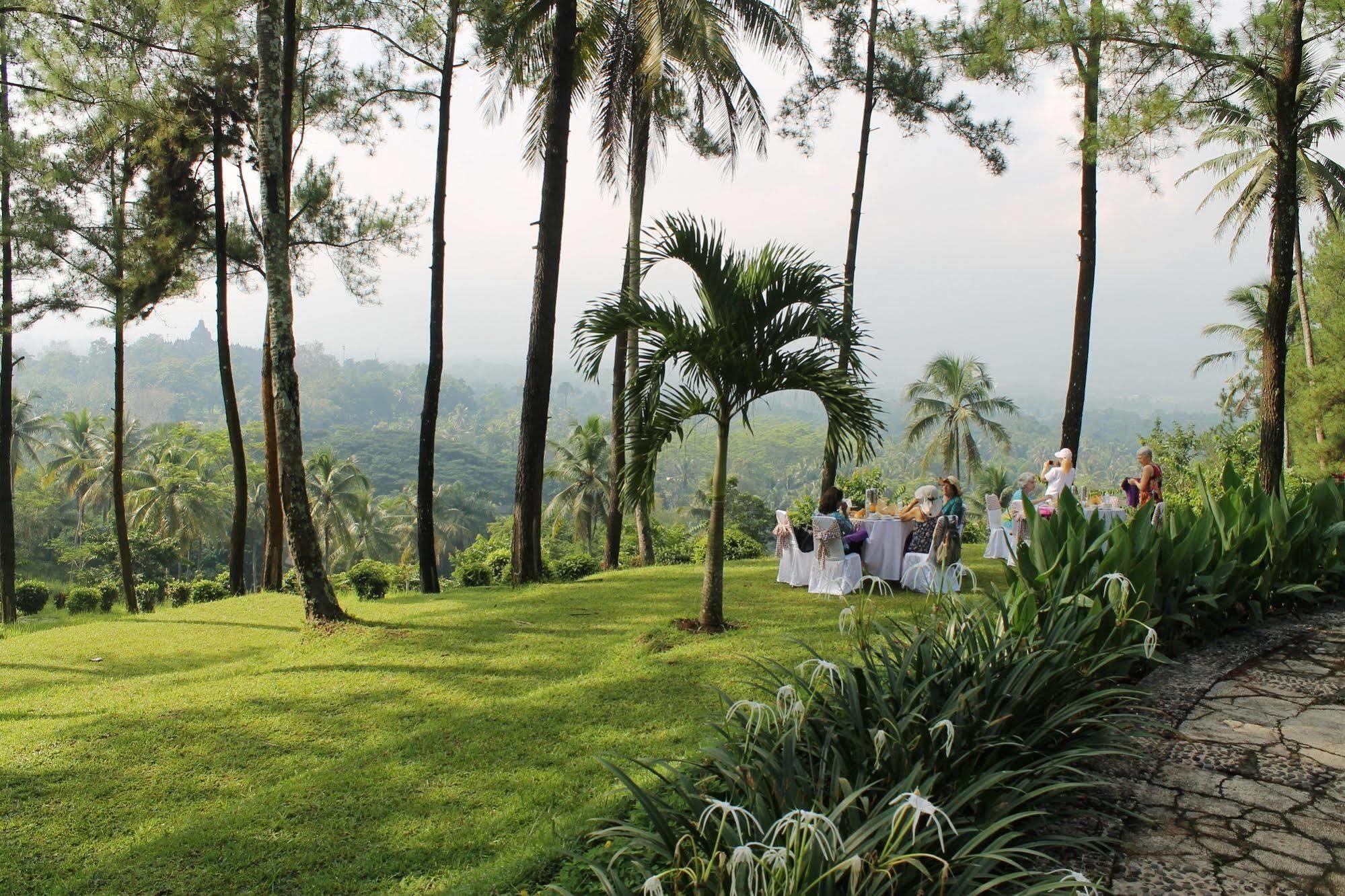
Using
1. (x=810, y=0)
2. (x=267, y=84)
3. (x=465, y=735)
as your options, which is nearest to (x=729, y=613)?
(x=465, y=735)

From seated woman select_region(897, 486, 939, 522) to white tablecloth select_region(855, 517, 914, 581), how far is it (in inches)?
3.1

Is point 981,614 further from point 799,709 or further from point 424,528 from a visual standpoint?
point 424,528

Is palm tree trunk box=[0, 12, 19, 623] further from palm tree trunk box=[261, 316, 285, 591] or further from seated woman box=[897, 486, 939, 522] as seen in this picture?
seated woman box=[897, 486, 939, 522]

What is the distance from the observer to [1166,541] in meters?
4.23

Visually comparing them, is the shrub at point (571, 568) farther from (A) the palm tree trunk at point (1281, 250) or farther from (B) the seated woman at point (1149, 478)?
(A) the palm tree trunk at point (1281, 250)

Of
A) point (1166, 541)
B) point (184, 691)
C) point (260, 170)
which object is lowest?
point (184, 691)

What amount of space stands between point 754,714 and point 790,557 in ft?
19.7

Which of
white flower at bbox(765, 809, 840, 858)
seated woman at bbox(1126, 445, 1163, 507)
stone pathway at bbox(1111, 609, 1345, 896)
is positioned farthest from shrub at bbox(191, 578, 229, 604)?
stone pathway at bbox(1111, 609, 1345, 896)

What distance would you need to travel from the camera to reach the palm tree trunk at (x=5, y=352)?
12.6 metres

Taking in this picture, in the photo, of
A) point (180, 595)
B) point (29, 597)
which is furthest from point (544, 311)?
point (29, 597)

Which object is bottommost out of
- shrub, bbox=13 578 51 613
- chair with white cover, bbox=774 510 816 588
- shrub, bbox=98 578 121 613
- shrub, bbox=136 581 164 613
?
shrub, bbox=136 581 164 613

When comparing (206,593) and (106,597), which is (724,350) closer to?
(206,593)

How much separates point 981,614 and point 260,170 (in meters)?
6.77

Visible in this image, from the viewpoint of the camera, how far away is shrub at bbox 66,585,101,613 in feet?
62.0
